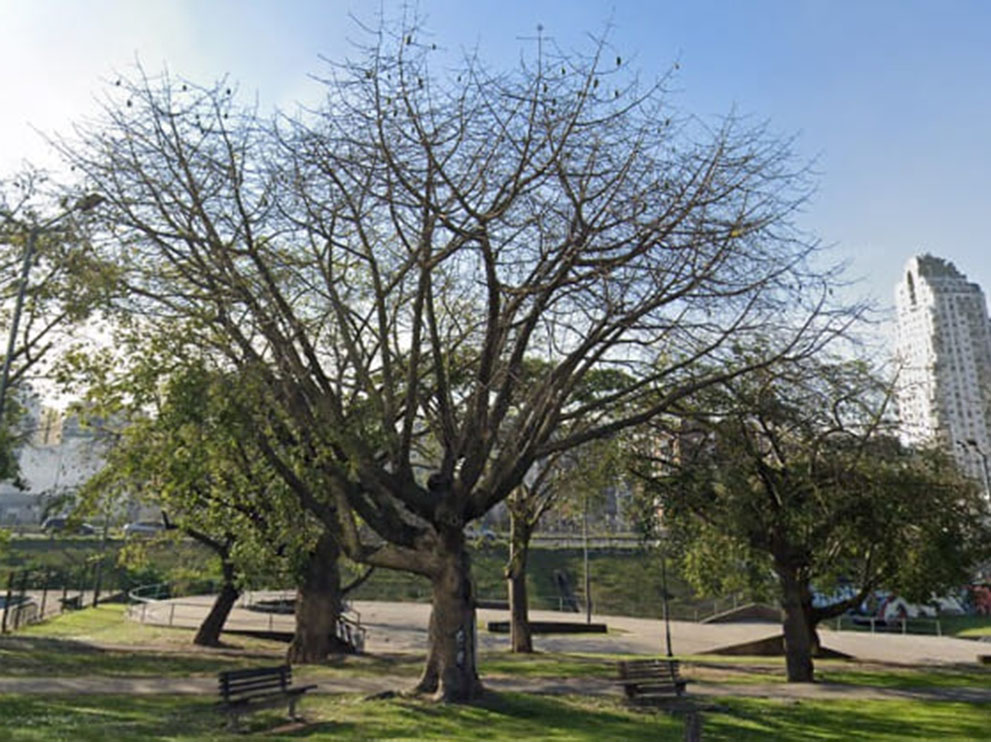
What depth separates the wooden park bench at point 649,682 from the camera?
13523 mm

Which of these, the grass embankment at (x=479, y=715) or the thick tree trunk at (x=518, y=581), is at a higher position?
the thick tree trunk at (x=518, y=581)

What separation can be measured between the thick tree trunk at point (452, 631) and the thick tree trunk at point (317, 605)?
302 inches

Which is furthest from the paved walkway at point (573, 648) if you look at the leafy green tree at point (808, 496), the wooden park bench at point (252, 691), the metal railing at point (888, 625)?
the metal railing at point (888, 625)

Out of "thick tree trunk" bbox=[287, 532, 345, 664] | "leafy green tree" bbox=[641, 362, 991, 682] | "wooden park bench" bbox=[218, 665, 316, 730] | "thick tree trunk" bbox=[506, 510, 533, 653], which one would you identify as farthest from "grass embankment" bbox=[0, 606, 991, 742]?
"thick tree trunk" bbox=[506, 510, 533, 653]

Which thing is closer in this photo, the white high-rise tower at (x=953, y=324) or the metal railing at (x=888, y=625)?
the metal railing at (x=888, y=625)

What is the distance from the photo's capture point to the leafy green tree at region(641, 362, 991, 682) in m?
16.2

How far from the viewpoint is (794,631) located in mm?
17453

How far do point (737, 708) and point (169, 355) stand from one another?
11.5 m

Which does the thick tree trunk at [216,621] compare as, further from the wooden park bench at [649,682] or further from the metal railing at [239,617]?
the wooden park bench at [649,682]

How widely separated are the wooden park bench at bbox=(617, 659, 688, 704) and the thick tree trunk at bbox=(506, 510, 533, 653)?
962 cm

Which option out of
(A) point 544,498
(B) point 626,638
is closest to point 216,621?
(A) point 544,498

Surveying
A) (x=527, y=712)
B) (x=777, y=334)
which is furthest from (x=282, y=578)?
(x=777, y=334)

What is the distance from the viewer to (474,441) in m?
13.8

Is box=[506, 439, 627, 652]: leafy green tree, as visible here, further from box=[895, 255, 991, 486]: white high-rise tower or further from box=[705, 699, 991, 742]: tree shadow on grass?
box=[895, 255, 991, 486]: white high-rise tower
